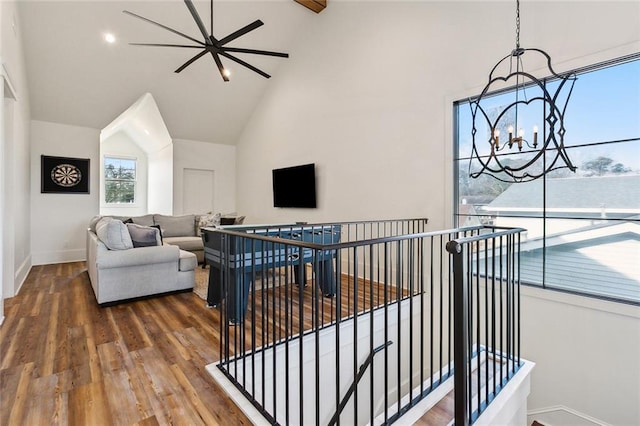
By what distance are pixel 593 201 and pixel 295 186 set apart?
4342 mm

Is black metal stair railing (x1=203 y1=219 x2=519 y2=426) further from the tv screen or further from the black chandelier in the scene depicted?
the tv screen

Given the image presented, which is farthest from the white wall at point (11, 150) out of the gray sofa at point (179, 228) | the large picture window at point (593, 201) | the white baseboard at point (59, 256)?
the large picture window at point (593, 201)

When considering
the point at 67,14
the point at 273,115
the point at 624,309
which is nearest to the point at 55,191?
the point at 67,14

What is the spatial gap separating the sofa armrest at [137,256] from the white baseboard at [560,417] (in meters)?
4.37

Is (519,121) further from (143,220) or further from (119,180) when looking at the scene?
(119,180)

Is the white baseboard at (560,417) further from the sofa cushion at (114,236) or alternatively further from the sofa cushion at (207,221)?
the sofa cushion at (207,221)

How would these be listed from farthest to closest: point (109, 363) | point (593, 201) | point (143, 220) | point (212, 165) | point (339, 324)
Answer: point (212, 165) < point (143, 220) < point (593, 201) < point (109, 363) < point (339, 324)

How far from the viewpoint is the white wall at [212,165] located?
7.31m

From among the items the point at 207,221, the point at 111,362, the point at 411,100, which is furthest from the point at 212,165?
the point at 111,362

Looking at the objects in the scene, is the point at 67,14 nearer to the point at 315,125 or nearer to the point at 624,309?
the point at 315,125

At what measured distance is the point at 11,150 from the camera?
3.66 metres

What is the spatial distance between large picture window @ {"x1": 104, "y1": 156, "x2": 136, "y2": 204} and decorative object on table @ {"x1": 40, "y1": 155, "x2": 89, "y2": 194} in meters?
2.00

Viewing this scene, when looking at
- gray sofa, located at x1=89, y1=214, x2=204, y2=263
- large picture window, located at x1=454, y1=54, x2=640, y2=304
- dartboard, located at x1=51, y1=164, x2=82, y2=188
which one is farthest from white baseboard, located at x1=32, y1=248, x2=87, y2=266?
large picture window, located at x1=454, y1=54, x2=640, y2=304

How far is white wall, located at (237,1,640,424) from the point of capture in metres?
2.81
